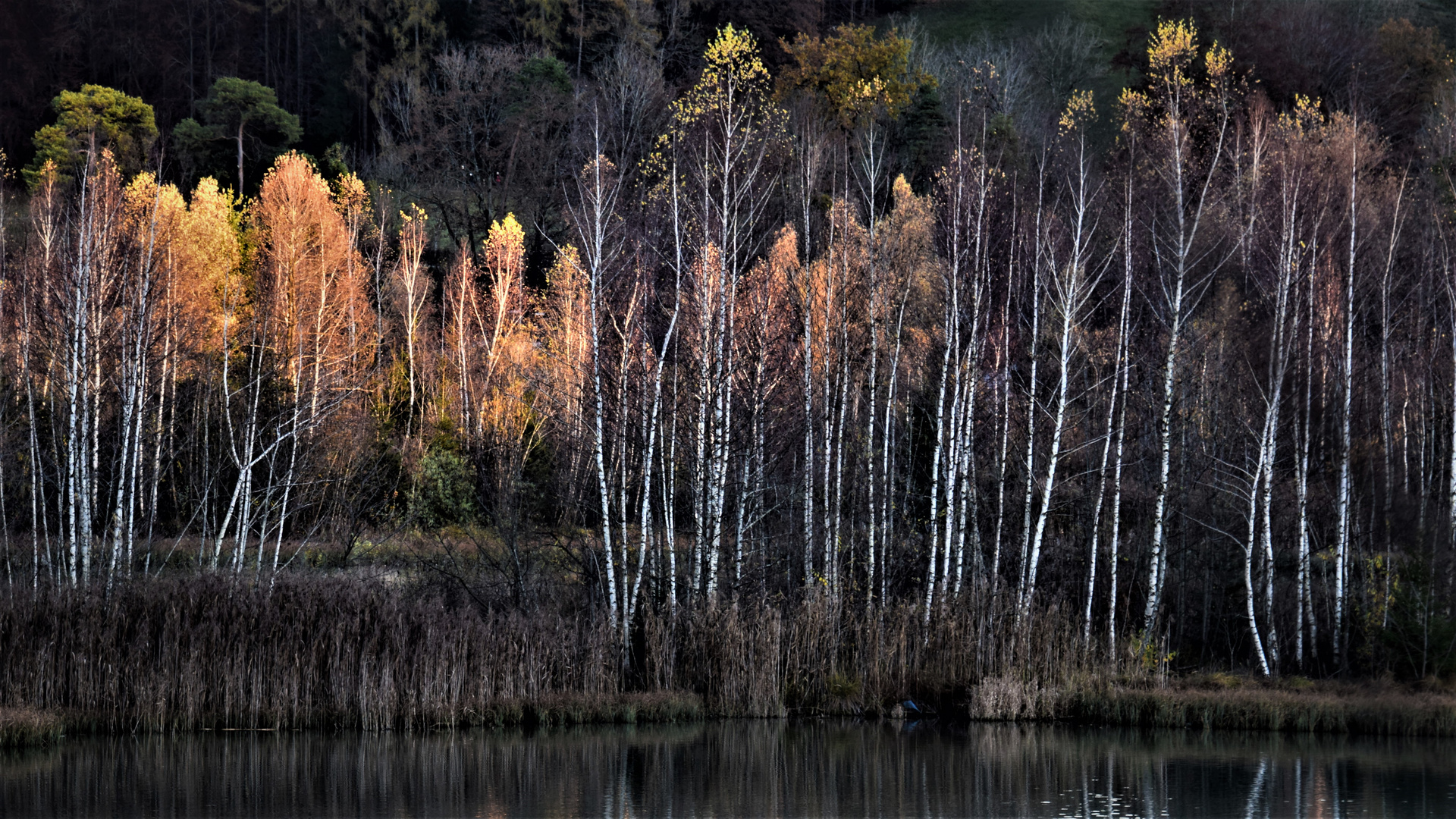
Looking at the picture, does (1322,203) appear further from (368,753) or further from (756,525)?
(368,753)

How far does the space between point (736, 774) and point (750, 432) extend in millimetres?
7558

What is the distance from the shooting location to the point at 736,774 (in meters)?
13.6

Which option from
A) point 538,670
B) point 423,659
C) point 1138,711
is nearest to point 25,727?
point 423,659

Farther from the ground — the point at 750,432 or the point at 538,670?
the point at 750,432

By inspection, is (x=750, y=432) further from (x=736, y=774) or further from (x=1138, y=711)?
(x=736, y=774)

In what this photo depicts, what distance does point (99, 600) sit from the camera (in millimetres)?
16422

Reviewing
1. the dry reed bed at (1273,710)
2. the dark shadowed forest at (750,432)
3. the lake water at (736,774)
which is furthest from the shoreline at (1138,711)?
the lake water at (736,774)

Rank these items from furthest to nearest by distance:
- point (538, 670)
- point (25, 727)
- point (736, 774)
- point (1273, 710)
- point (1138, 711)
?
point (1138, 711)
point (1273, 710)
point (538, 670)
point (25, 727)
point (736, 774)

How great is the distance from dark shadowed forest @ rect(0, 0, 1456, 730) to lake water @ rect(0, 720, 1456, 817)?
140 centimetres

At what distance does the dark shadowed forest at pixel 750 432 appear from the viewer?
59.7 ft

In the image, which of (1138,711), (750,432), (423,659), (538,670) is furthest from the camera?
(750,432)

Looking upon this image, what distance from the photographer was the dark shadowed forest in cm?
1819

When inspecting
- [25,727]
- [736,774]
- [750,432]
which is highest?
[750,432]

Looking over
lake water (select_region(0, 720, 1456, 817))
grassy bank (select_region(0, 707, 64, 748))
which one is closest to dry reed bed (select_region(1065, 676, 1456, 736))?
lake water (select_region(0, 720, 1456, 817))
